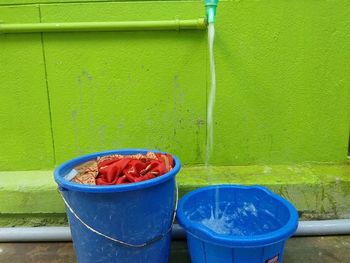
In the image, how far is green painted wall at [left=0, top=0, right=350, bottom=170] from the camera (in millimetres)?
2064

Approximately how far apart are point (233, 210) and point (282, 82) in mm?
881

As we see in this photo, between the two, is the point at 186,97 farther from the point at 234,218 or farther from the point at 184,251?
the point at 184,251

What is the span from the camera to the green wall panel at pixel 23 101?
209cm

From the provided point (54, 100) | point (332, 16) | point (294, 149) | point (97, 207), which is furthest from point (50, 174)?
point (332, 16)

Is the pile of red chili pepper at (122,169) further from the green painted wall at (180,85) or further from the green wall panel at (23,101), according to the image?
the green wall panel at (23,101)

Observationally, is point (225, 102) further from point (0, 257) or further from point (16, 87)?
point (0, 257)

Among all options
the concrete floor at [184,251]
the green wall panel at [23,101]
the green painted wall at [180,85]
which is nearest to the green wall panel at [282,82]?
the green painted wall at [180,85]

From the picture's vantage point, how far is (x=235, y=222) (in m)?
1.90

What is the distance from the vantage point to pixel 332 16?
6.80ft

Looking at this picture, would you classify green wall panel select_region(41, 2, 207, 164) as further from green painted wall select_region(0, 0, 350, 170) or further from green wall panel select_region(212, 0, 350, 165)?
green wall panel select_region(212, 0, 350, 165)

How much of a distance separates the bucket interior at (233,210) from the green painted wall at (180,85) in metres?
0.43

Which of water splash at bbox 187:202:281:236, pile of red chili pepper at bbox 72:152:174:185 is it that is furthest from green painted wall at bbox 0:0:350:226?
pile of red chili pepper at bbox 72:152:174:185

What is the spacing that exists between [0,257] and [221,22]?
192 cm

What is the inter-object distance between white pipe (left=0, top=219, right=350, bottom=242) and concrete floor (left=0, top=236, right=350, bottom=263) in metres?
0.04
